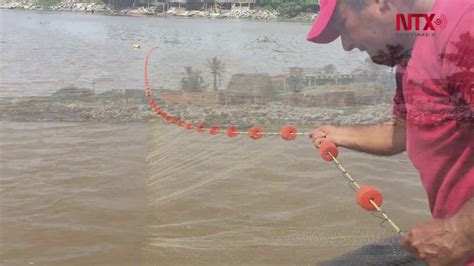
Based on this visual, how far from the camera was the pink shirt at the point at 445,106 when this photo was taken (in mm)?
1222

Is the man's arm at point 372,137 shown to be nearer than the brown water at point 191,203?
Yes

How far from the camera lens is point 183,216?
361 cm

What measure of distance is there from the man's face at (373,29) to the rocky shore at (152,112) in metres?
2.64

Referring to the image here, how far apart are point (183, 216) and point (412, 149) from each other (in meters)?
2.31

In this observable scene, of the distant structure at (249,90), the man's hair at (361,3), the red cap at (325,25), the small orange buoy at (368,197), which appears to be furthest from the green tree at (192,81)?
the man's hair at (361,3)

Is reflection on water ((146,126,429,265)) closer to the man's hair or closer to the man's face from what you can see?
the man's face

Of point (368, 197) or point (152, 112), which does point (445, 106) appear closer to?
point (368, 197)

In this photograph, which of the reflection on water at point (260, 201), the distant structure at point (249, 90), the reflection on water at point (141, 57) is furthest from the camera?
the reflection on water at point (141, 57)

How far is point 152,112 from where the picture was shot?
697 centimetres

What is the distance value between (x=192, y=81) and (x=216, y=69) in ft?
1.35

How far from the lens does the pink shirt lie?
122 centimetres

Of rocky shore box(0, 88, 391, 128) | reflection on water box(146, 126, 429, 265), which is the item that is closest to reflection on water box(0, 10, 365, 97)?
rocky shore box(0, 88, 391, 128)

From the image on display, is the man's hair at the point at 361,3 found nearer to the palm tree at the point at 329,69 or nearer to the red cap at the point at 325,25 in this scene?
the red cap at the point at 325,25

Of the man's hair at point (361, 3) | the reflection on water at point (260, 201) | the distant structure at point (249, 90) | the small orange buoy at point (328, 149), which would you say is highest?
the man's hair at point (361, 3)
